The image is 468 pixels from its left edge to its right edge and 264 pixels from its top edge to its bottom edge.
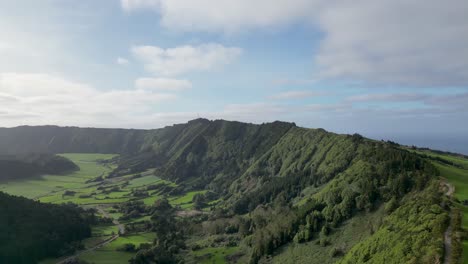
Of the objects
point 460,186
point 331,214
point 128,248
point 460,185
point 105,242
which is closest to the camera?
point 460,186

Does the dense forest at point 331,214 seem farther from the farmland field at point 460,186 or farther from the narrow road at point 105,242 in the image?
the narrow road at point 105,242

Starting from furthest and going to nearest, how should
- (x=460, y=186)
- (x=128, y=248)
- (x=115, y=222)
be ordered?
(x=115, y=222) < (x=128, y=248) < (x=460, y=186)

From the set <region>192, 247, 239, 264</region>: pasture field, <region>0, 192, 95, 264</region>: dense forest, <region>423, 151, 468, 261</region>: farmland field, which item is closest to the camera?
<region>423, 151, 468, 261</region>: farmland field

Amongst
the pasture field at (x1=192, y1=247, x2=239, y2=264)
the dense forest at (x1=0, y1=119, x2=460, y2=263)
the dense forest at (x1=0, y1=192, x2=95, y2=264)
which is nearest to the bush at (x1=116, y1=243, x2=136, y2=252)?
the dense forest at (x1=0, y1=119, x2=460, y2=263)

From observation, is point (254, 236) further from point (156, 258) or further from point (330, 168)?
point (330, 168)

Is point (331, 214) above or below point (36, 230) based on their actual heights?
above

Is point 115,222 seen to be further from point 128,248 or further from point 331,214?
point 331,214

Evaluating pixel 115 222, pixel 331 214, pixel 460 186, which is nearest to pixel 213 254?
pixel 331 214

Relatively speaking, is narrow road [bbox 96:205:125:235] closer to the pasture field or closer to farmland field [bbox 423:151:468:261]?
the pasture field

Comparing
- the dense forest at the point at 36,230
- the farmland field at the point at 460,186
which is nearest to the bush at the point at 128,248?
the dense forest at the point at 36,230
